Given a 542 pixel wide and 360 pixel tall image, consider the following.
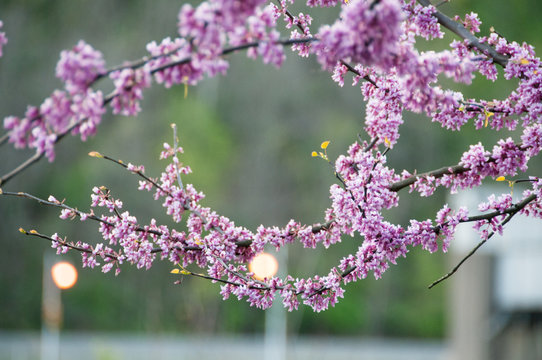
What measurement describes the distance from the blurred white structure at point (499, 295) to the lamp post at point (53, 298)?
697 cm

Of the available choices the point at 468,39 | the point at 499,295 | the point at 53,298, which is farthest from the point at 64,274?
the point at 468,39

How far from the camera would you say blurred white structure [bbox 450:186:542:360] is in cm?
1116

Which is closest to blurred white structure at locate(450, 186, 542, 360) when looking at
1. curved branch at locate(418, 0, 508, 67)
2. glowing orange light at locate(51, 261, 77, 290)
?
glowing orange light at locate(51, 261, 77, 290)

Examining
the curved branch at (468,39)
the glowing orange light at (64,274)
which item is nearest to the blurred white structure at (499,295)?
the glowing orange light at (64,274)

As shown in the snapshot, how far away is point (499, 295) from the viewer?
1180cm

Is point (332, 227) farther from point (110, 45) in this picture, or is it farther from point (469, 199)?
point (110, 45)

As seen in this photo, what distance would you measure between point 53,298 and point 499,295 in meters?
11.2

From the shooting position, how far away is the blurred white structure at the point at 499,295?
36.6 feet

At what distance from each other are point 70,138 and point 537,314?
63.9ft

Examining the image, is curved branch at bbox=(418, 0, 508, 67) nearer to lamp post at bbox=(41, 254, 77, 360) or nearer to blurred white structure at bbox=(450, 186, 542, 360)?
blurred white structure at bbox=(450, 186, 542, 360)

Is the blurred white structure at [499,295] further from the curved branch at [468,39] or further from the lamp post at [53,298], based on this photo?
the curved branch at [468,39]

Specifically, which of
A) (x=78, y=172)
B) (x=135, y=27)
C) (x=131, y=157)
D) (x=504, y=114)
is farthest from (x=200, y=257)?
(x=135, y=27)

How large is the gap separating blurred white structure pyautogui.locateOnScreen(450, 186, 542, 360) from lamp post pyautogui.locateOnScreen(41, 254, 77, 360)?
6.97 m

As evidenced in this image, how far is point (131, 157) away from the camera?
24453 millimetres
